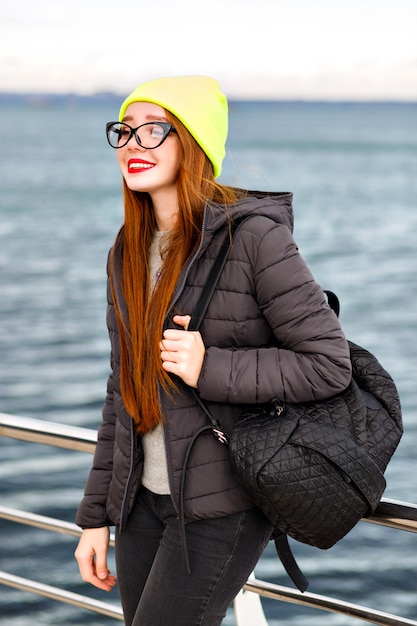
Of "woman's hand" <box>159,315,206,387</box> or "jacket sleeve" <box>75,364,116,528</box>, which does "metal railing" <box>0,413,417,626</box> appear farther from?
"woman's hand" <box>159,315,206,387</box>

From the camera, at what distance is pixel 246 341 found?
5.43 ft

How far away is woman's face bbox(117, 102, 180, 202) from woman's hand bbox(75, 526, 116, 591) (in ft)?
2.34

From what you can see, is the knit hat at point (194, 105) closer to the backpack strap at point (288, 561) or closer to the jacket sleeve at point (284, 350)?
the jacket sleeve at point (284, 350)

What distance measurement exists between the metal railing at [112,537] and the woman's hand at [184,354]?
1.42 feet

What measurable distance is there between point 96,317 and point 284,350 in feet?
47.7

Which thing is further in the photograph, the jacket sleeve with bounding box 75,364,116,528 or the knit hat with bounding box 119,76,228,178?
the jacket sleeve with bounding box 75,364,116,528

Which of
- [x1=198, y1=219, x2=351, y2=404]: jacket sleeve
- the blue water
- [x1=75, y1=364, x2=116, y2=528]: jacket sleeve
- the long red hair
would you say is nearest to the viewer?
[x1=198, y1=219, x2=351, y2=404]: jacket sleeve

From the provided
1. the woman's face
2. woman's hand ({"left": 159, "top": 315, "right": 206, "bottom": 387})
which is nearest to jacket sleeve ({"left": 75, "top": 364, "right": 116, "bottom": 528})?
woman's hand ({"left": 159, "top": 315, "right": 206, "bottom": 387})

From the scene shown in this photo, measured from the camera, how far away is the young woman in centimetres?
160

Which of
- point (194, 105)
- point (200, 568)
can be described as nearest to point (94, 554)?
point (200, 568)

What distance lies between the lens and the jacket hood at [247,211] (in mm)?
1645

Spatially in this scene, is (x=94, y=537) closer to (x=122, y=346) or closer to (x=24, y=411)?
(x=122, y=346)

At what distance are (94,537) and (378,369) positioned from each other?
696 mm

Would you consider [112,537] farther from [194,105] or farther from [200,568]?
[194,105]
